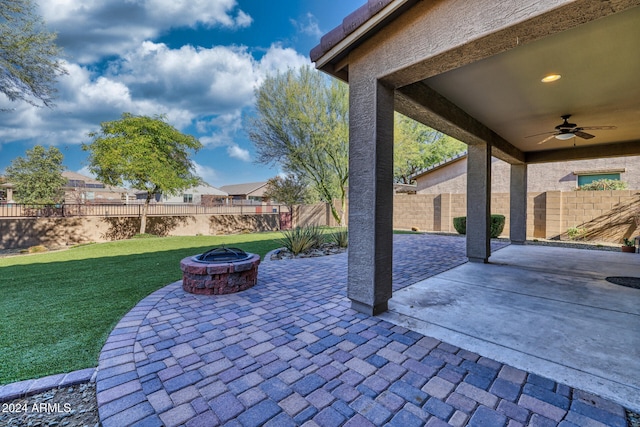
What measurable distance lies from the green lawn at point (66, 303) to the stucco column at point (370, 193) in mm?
2534

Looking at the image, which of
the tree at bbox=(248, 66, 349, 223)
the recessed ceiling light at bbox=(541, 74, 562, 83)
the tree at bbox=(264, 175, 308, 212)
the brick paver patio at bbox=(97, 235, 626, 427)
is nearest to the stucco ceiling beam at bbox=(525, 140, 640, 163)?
the recessed ceiling light at bbox=(541, 74, 562, 83)

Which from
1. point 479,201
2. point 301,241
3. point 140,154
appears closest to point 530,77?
point 479,201

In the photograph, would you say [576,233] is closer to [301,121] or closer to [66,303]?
[301,121]

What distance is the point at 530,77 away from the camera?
3.44 m

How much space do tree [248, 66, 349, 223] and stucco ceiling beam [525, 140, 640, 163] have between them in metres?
7.40

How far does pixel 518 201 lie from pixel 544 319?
6.80 m

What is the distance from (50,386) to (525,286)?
556cm

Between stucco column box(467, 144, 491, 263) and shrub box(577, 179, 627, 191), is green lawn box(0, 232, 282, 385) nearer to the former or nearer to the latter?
stucco column box(467, 144, 491, 263)

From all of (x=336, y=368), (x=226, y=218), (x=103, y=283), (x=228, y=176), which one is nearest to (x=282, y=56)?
(x=226, y=218)

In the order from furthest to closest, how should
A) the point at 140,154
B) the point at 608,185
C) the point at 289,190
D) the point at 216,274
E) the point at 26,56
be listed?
1. the point at 289,190
2. the point at 140,154
3. the point at 608,185
4. the point at 26,56
5. the point at 216,274

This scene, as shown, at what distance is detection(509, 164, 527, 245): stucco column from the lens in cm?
852

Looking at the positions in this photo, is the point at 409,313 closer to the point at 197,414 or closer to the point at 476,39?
the point at 197,414

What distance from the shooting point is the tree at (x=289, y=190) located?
642 inches

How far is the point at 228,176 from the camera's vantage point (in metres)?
45.8
